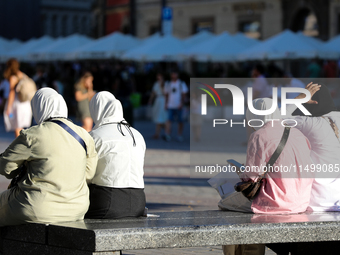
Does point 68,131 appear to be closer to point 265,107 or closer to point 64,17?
point 265,107

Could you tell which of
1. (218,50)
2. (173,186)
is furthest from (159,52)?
(173,186)

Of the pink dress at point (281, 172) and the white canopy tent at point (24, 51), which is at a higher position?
the white canopy tent at point (24, 51)

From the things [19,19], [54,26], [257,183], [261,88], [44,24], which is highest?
[44,24]

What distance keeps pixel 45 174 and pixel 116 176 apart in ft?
2.15

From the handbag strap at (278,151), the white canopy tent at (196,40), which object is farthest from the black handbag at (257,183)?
the white canopy tent at (196,40)

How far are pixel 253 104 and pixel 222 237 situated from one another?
1.28m

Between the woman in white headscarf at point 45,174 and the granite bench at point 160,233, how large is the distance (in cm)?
10

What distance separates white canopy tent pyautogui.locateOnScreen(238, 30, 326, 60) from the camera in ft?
70.7

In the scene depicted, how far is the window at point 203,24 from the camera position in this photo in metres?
37.0

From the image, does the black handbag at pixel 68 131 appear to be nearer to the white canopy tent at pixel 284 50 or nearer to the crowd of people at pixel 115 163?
the crowd of people at pixel 115 163

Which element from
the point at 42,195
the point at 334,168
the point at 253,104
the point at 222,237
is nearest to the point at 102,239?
the point at 42,195

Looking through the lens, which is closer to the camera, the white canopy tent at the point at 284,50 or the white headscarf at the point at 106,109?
the white headscarf at the point at 106,109

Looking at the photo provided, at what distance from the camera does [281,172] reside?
16.1ft

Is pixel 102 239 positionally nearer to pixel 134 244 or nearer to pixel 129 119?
pixel 134 244
